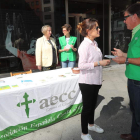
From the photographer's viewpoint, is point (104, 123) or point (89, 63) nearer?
point (89, 63)

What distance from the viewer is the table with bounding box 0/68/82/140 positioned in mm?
2234

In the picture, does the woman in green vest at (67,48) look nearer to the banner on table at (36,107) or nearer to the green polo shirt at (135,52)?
the banner on table at (36,107)

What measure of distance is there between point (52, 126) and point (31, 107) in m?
0.56

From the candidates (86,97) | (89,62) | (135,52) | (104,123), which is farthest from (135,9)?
(104,123)

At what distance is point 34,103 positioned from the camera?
2436mm

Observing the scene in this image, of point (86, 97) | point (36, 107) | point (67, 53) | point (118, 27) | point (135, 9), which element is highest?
point (118, 27)

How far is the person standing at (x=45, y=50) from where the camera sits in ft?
12.1

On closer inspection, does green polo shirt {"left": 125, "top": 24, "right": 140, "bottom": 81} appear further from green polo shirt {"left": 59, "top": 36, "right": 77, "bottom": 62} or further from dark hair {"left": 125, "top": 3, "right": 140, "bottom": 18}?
green polo shirt {"left": 59, "top": 36, "right": 77, "bottom": 62}

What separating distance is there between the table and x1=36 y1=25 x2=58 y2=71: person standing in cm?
106

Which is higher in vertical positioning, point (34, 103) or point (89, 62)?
point (89, 62)

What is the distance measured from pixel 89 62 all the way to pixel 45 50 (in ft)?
6.29

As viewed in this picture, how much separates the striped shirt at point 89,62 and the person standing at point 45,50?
1.82m

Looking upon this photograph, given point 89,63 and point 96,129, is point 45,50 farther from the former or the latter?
point 96,129

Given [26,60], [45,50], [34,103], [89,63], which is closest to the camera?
[89,63]
